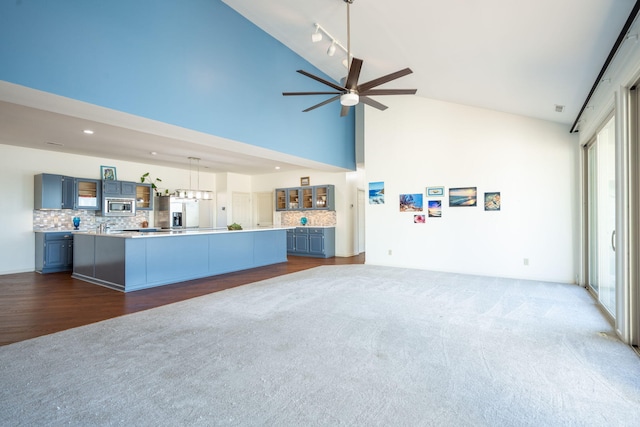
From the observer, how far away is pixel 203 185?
10125mm

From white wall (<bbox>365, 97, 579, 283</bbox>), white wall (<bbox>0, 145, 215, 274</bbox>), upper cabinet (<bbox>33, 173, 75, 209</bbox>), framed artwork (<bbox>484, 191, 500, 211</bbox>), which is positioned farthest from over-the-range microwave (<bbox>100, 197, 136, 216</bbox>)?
framed artwork (<bbox>484, 191, 500, 211</bbox>)

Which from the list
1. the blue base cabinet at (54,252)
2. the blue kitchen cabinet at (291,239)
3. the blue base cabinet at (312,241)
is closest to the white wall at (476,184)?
the blue base cabinet at (312,241)

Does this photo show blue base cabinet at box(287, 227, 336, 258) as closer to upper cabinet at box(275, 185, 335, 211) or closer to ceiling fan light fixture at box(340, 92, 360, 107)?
upper cabinet at box(275, 185, 335, 211)

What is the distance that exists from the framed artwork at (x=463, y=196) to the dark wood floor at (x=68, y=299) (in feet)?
12.2

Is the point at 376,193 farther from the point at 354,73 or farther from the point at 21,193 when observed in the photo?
the point at 21,193

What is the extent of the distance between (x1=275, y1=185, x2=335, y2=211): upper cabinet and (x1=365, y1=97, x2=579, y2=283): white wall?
6.24 feet

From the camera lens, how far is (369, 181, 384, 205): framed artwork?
7.34 metres

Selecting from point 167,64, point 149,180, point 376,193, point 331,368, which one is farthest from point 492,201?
point 149,180

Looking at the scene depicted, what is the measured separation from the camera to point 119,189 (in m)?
7.90

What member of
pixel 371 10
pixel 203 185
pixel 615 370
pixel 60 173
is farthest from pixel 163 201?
pixel 615 370

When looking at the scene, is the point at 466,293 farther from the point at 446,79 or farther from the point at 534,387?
the point at 446,79

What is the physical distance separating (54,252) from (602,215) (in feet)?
33.2

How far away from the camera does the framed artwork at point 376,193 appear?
7344mm

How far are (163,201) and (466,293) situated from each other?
816 centimetres
